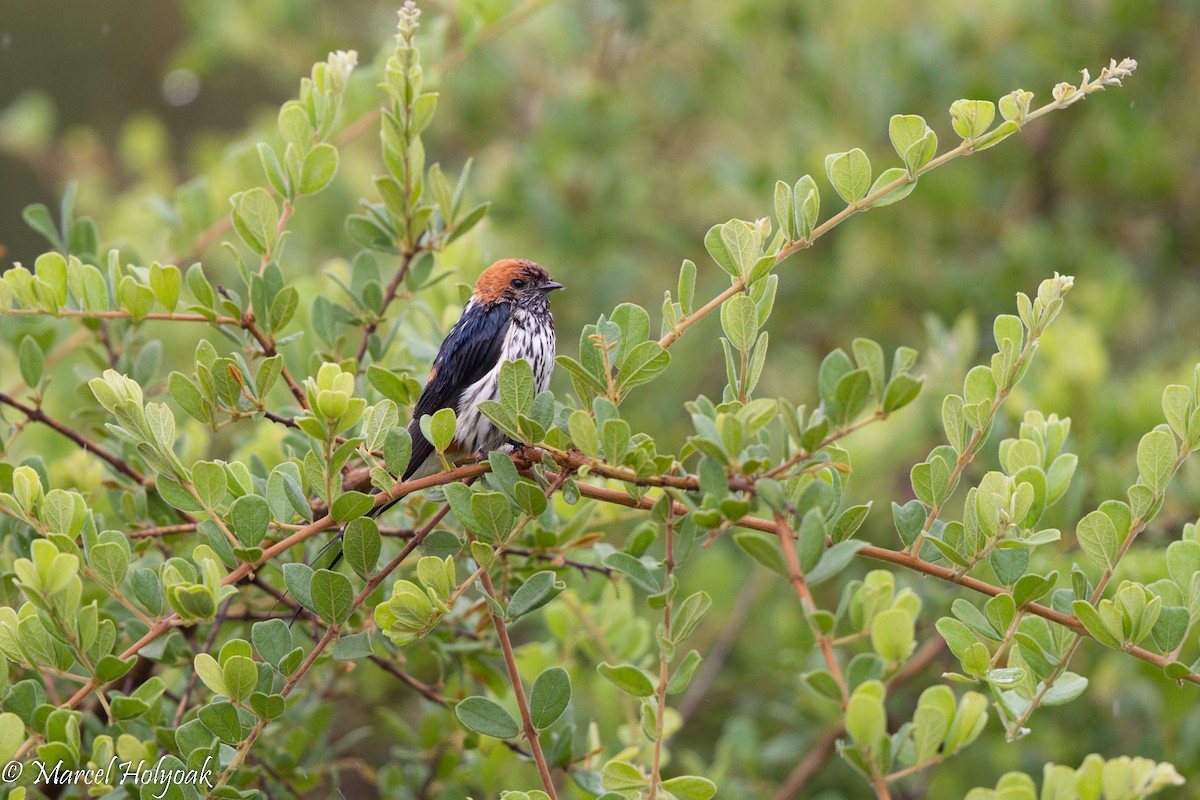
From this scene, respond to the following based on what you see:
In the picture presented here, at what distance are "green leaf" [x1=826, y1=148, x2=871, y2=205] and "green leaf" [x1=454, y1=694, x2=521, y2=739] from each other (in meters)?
1.26

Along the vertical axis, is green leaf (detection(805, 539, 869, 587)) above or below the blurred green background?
above

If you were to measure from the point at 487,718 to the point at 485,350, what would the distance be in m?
1.68

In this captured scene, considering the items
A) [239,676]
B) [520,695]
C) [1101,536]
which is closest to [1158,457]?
[1101,536]

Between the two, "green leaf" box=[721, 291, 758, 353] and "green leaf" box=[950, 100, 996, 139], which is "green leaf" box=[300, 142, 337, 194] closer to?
"green leaf" box=[721, 291, 758, 353]

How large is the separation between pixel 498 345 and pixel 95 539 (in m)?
1.75

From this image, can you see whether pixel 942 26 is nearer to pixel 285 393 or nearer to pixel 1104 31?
pixel 1104 31

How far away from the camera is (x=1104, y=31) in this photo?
6336 millimetres

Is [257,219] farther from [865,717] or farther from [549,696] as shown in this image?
[865,717]

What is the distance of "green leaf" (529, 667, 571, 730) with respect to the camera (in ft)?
7.81

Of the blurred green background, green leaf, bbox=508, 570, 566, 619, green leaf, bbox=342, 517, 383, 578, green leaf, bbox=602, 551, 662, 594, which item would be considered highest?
green leaf, bbox=342, 517, 383, 578

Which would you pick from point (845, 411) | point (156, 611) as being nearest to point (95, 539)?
point (156, 611)

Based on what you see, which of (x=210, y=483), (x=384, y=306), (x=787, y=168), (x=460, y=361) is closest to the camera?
(x=210, y=483)

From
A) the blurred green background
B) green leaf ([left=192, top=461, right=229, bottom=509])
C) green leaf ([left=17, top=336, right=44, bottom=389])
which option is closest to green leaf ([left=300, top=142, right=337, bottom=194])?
green leaf ([left=17, top=336, right=44, bottom=389])

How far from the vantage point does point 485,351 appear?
390 centimetres
